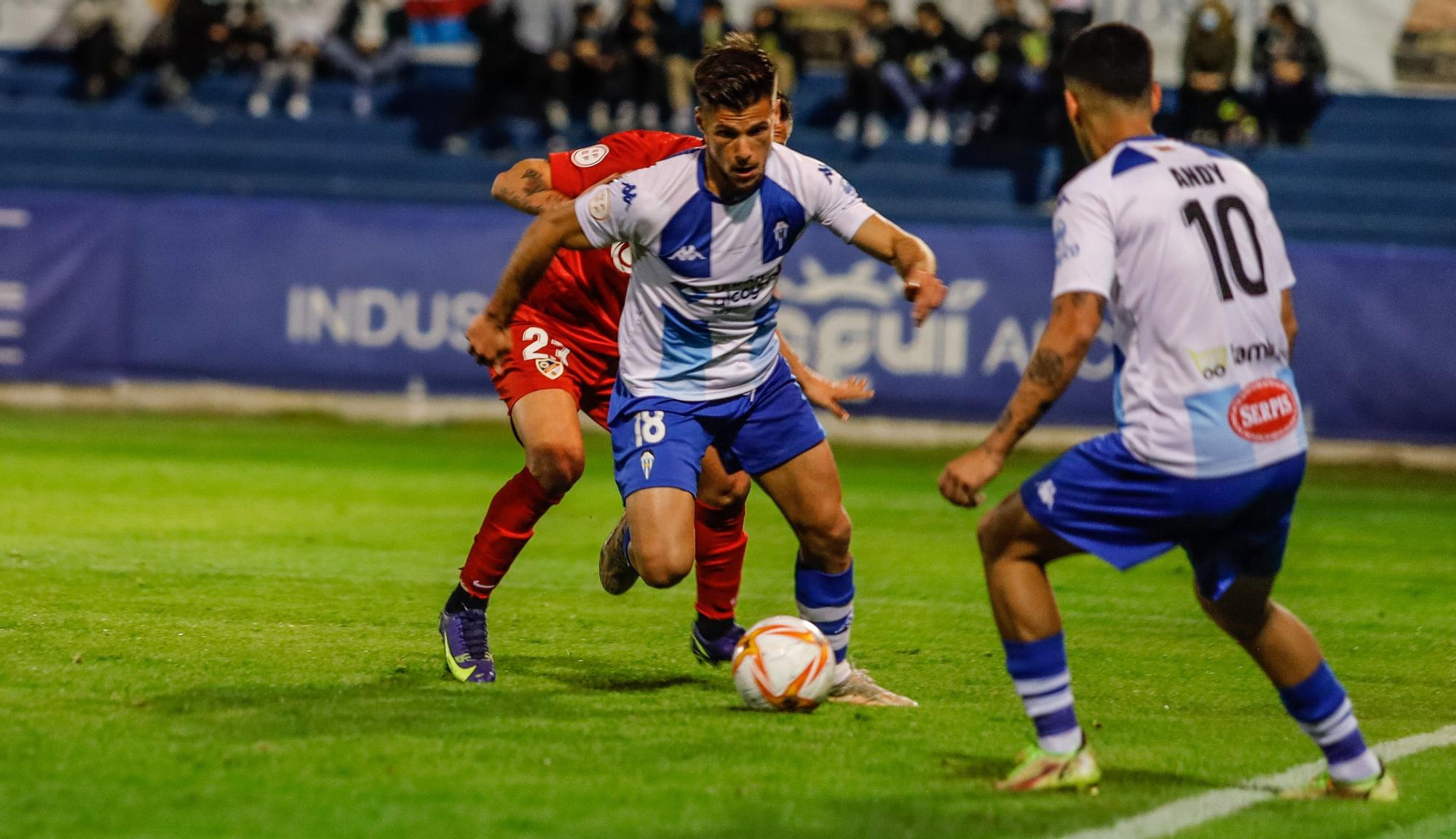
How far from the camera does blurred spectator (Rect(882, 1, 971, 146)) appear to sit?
20312 mm

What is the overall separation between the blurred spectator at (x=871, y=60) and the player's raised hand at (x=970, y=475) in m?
16.2

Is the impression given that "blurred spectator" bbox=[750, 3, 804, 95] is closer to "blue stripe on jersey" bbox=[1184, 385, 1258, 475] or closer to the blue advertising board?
the blue advertising board

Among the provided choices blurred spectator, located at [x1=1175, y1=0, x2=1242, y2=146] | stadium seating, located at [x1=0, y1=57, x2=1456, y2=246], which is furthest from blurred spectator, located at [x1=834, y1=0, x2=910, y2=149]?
blurred spectator, located at [x1=1175, y1=0, x2=1242, y2=146]

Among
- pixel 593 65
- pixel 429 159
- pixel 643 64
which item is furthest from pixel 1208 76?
pixel 429 159

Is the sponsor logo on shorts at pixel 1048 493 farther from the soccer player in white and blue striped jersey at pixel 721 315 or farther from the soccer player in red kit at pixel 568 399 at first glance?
the soccer player in red kit at pixel 568 399

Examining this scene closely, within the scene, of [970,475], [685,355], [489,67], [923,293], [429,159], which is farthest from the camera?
[429,159]

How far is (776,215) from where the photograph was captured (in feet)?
20.1

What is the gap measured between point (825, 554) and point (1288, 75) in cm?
1546

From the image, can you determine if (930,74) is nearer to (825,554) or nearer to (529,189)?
(529,189)

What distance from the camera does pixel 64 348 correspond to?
57.7ft

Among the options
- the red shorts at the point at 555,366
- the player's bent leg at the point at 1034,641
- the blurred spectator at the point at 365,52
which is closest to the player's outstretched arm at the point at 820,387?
the red shorts at the point at 555,366

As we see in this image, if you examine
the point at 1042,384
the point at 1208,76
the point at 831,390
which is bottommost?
the point at 831,390

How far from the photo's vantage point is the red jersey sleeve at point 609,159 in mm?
6641

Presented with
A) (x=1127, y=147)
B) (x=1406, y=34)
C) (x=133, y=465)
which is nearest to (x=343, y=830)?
(x=1127, y=147)
